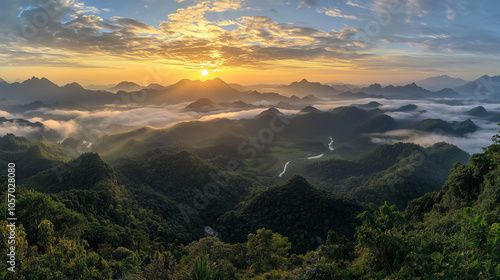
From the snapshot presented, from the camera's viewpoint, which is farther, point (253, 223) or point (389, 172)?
point (389, 172)

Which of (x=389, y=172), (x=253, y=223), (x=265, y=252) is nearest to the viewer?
(x=265, y=252)

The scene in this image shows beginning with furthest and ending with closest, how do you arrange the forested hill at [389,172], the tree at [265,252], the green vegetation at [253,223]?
the forested hill at [389,172]
the tree at [265,252]
the green vegetation at [253,223]

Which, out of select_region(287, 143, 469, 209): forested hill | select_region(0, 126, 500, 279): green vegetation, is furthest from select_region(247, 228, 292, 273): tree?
select_region(287, 143, 469, 209): forested hill

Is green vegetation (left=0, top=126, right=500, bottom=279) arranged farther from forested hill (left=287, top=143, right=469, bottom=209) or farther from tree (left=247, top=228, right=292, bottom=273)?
forested hill (left=287, top=143, right=469, bottom=209)

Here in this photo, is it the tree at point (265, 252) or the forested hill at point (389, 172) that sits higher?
the tree at point (265, 252)

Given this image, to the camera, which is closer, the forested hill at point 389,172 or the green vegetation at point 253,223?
the green vegetation at point 253,223

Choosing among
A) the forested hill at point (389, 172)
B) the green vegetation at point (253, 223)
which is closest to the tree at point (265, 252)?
the green vegetation at point (253, 223)

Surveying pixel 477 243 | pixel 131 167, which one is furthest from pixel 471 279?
pixel 131 167

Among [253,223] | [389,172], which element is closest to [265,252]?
[253,223]

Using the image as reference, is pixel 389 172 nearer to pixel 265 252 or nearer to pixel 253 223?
pixel 253 223

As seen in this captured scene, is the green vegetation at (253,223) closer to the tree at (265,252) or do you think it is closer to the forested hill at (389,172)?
the tree at (265,252)

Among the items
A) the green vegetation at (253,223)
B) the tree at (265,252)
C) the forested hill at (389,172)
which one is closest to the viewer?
the green vegetation at (253,223)

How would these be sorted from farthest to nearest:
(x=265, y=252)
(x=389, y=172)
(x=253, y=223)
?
(x=389, y=172) < (x=253, y=223) < (x=265, y=252)
